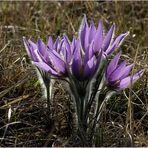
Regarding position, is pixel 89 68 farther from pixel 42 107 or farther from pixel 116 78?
pixel 42 107

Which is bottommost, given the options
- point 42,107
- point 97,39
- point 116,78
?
point 42,107

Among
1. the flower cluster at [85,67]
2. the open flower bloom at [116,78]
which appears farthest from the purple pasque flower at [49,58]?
the open flower bloom at [116,78]

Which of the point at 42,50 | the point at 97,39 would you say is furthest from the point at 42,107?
the point at 97,39

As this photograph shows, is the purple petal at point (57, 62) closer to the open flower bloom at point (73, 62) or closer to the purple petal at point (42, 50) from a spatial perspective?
the open flower bloom at point (73, 62)

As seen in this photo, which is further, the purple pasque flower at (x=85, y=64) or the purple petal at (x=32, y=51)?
the purple petal at (x=32, y=51)

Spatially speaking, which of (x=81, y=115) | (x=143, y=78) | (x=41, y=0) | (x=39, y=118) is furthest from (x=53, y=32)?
(x=81, y=115)

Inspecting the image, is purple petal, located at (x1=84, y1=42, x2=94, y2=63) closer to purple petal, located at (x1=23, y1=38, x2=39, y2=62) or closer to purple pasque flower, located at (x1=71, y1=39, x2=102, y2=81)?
purple pasque flower, located at (x1=71, y1=39, x2=102, y2=81)

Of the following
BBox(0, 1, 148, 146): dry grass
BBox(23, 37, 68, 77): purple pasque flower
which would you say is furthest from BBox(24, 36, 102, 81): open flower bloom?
BBox(0, 1, 148, 146): dry grass

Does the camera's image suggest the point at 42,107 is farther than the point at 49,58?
Yes

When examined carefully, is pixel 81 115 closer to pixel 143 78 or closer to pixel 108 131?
pixel 108 131
